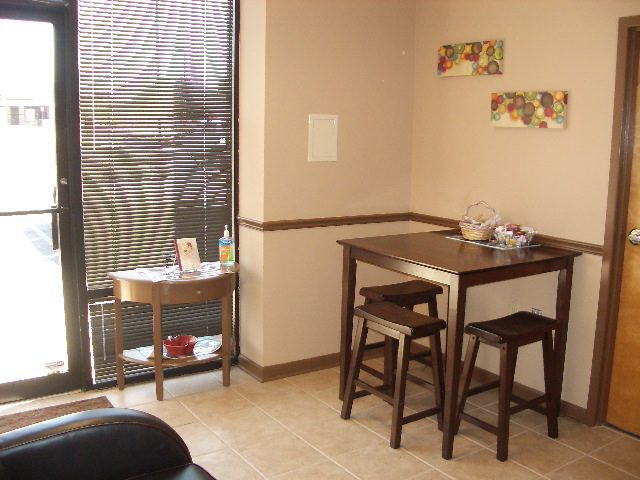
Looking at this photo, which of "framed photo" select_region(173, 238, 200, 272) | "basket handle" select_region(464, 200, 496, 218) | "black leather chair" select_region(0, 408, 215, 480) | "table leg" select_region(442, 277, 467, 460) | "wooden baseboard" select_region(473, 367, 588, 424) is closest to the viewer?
"black leather chair" select_region(0, 408, 215, 480)

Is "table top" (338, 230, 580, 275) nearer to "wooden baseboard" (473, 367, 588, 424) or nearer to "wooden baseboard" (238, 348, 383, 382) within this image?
"wooden baseboard" (473, 367, 588, 424)

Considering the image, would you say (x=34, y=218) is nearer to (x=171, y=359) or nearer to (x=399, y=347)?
(x=171, y=359)

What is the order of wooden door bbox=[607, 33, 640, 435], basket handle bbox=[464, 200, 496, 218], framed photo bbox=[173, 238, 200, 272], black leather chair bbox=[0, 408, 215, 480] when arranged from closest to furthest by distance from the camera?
black leather chair bbox=[0, 408, 215, 480] < wooden door bbox=[607, 33, 640, 435] < framed photo bbox=[173, 238, 200, 272] < basket handle bbox=[464, 200, 496, 218]

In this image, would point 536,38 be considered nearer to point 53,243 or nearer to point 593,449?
point 593,449

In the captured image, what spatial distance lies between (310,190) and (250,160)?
40cm

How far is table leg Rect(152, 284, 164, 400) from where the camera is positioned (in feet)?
11.8

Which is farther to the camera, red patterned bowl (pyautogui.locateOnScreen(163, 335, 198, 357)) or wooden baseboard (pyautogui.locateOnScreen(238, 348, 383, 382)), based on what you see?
wooden baseboard (pyautogui.locateOnScreen(238, 348, 383, 382))

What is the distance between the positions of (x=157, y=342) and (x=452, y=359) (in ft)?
5.20

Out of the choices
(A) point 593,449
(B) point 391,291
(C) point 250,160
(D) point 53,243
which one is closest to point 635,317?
(A) point 593,449

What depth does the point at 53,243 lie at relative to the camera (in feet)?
12.0

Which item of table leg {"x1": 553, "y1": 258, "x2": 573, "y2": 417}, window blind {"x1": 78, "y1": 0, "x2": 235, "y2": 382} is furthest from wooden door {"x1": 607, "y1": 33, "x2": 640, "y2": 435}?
window blind {"x1": 78, "y1": 0, "x2": 235, "y2": 382}

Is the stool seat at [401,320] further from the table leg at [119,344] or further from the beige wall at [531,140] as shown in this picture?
the table leg at [119,344]

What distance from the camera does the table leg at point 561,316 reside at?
3427 mm

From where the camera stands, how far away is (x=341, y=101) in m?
4.11
